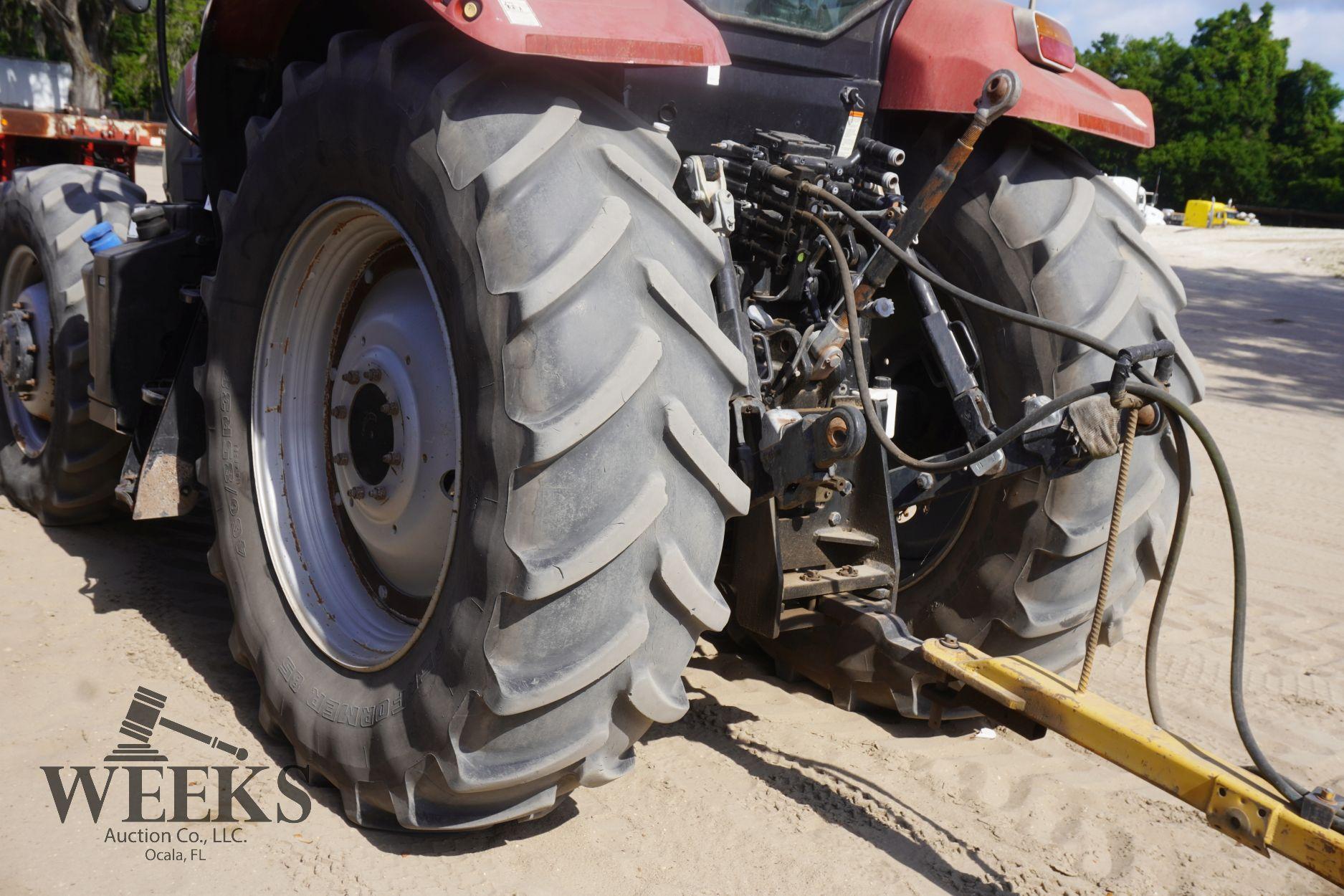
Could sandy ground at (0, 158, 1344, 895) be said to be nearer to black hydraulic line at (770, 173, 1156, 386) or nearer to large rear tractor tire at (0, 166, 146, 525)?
large rear tractor tire at (0, 166, 146, 525)

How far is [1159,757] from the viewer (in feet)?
6.51

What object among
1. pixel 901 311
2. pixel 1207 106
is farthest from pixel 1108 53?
pixel 901 311

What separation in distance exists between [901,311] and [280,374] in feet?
5.49

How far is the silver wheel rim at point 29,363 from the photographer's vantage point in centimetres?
393

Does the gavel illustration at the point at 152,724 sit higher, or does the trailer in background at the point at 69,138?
the trailer in background at the point at 69,138

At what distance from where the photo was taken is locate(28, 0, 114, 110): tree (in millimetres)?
18000

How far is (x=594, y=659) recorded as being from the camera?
196cm

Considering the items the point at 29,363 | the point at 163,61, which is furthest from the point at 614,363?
the point at 29,363

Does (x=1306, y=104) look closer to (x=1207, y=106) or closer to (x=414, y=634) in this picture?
(x=1207, y=106)

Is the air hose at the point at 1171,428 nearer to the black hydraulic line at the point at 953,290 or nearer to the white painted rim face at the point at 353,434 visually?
the black hydraulic line at the point at 953,290

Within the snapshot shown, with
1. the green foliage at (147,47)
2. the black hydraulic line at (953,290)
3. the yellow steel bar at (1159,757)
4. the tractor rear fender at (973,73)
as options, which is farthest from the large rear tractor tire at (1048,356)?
A: the green foliage at (147,47)

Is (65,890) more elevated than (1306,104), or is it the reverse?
(1306,104)

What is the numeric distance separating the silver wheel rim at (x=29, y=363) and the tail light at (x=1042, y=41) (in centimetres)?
326

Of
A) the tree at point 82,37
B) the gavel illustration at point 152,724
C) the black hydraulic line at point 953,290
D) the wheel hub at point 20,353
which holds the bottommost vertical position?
the gavel illustration at point 152,724
